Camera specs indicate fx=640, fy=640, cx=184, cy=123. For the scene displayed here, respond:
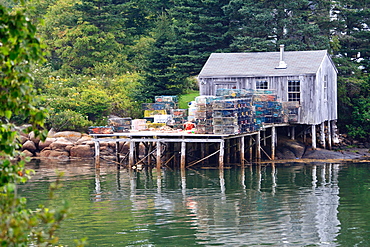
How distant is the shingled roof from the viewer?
112 ft

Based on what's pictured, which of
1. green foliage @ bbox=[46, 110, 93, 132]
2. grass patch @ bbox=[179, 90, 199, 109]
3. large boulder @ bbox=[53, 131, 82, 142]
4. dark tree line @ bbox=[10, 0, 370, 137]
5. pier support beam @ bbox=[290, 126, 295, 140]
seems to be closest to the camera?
pier support beam @ bbox=[290, 126, 295, 140]

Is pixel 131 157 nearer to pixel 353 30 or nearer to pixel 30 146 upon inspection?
pixel 30 146

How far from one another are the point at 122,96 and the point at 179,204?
21658mm

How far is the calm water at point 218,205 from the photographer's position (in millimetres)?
16672

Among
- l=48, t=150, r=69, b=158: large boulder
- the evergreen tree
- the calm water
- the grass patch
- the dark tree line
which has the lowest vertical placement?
A: the calm water

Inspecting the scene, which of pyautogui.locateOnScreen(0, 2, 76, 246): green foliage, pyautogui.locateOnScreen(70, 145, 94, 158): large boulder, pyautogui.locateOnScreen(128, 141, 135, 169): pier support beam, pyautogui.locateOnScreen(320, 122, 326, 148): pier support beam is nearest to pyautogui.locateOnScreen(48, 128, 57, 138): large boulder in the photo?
pyautogui.locateOnScreen(70, 145, 94, 158): large boulder

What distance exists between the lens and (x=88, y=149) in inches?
1454

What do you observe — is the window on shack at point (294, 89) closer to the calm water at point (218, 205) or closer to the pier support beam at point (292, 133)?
the pier support beam at point (292, 133)

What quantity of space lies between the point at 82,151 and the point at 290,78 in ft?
40.9

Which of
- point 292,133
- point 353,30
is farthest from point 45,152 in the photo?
point 353,30

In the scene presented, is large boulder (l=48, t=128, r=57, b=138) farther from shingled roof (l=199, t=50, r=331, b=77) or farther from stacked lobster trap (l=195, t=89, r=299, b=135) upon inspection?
stacked lobster trap (l=195, t=89, r=299, b=135)

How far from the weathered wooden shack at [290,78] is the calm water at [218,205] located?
397 centimetres

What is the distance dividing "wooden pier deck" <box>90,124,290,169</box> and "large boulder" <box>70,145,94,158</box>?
2301 mm

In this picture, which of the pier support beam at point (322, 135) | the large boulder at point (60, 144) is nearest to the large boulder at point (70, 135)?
the large boulder at point (60, 144)
